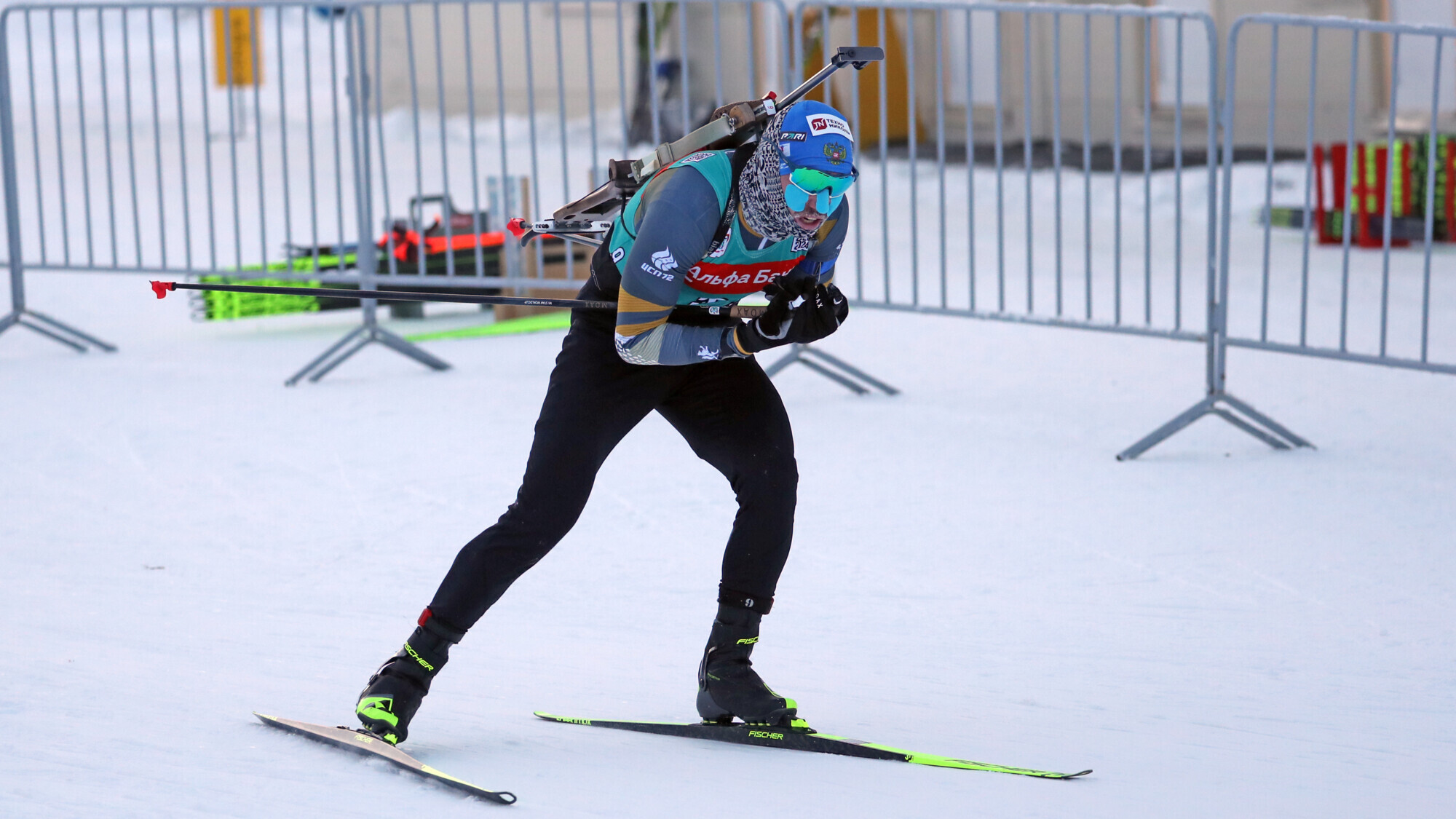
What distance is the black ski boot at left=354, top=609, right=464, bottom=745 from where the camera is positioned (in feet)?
11.1

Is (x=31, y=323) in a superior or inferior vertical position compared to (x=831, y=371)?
superior

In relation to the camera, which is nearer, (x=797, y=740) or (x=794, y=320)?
(x=794, y=320)

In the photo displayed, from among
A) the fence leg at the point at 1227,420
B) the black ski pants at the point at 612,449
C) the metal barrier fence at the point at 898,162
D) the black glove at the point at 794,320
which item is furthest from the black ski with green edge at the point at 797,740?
the fence leg at the point at 1227,420

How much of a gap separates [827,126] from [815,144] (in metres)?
0.07

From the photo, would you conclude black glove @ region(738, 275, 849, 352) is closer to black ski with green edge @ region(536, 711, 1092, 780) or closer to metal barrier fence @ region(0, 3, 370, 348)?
black ski with green edge @ region(536, 711, 1092, 780)

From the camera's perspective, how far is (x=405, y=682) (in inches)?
134

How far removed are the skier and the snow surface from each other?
0.79 feet

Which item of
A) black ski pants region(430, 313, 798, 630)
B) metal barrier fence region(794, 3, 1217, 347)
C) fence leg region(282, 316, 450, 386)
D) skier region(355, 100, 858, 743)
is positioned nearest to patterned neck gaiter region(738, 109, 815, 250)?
skier region(355, 100, 858, 743)

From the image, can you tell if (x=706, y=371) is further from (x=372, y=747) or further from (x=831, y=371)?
(x=831, y=371)

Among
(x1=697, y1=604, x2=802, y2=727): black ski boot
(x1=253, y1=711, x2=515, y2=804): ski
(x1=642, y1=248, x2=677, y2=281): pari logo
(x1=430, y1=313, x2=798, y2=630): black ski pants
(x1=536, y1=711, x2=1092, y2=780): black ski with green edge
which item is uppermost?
(x1=642, y1=248, x2=677, y2=281): pari logo

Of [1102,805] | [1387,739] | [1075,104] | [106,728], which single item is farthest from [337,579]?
[1075,104]

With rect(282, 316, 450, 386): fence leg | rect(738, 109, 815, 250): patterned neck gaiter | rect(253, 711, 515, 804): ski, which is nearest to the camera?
rect(253, 711, 515, 804): ski

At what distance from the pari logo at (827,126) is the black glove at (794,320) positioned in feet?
1.07

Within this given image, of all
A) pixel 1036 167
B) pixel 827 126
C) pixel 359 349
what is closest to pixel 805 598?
pixel 827 126
